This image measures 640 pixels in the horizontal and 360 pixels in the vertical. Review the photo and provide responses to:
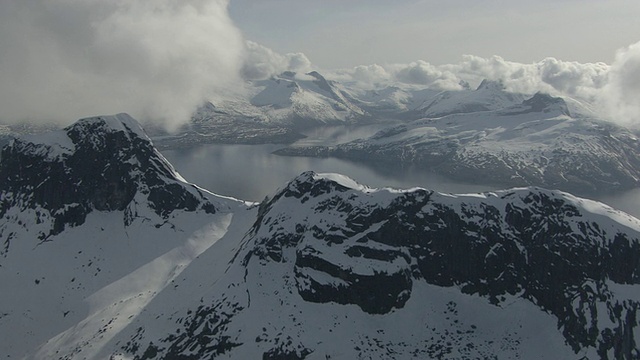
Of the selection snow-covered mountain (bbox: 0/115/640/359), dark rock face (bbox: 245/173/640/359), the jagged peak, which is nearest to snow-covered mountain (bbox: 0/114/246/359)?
the jagged peak

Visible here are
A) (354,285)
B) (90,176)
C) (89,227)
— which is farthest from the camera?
(90,176)

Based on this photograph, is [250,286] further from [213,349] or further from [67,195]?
[67,195]

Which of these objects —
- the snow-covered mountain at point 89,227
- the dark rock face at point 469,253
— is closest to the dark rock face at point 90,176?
the snow-covered mountain at point 89,227

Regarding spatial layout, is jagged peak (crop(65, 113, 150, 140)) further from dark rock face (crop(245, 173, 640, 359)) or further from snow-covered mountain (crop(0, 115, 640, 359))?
dark rock face (crop(245, 173, 640, 359))

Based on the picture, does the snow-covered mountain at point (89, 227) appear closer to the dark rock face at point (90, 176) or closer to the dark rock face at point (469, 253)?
the dark rock face at point (90, 176)

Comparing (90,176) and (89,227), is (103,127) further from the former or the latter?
(89,227)

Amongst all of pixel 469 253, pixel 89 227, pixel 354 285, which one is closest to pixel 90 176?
pixel 89 227
